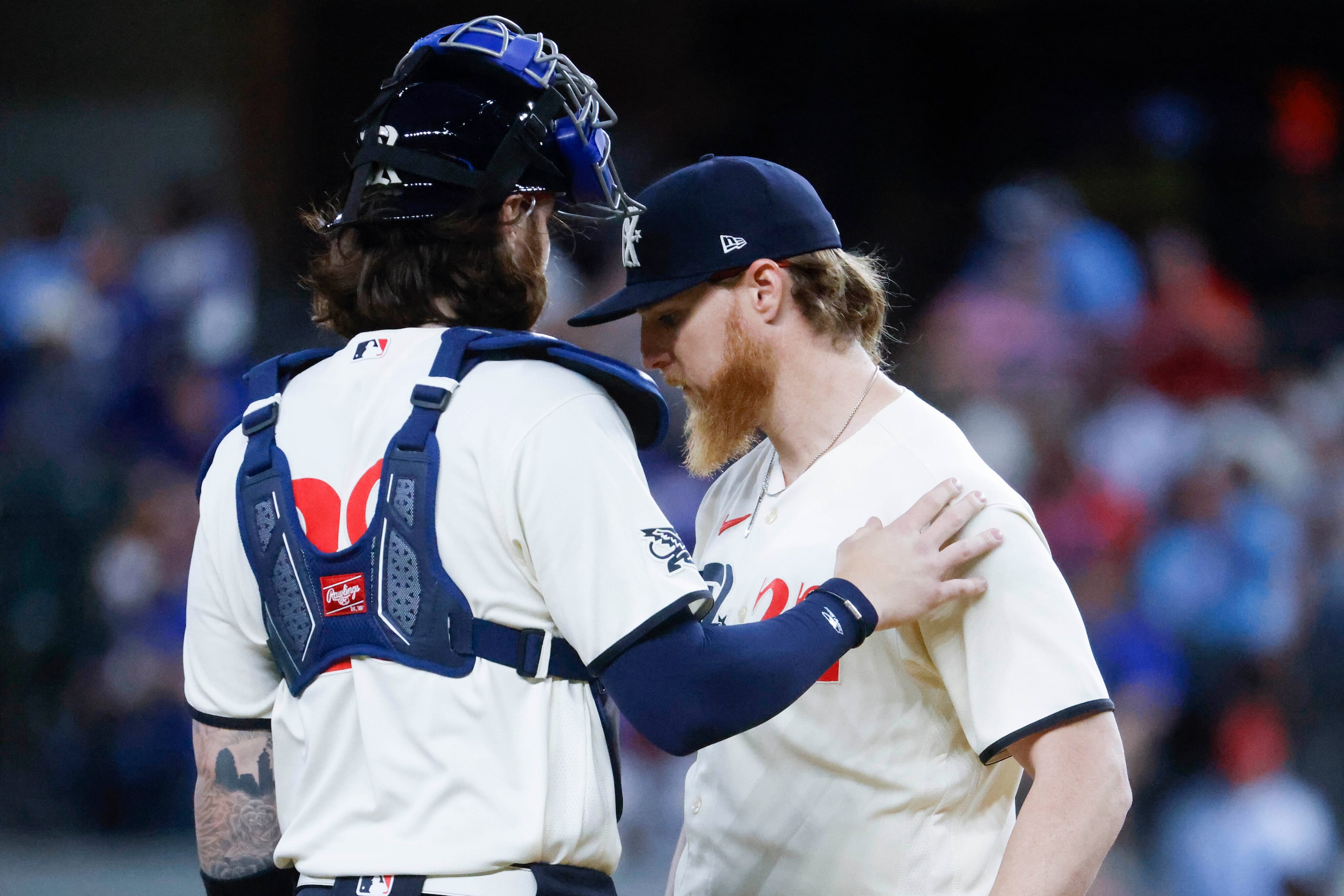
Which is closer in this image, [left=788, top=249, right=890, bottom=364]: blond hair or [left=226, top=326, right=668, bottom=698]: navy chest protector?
[left=226, top=326, right=668, bottom=698]: navy chest protector

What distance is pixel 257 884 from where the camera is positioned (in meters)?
2.03

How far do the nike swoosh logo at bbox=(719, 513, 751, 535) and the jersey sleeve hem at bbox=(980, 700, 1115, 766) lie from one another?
717 mm

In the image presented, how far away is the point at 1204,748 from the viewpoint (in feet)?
18.8

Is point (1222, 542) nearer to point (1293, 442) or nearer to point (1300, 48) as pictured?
point (1293, 442)

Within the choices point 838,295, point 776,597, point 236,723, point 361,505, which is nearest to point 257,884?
point 236,723

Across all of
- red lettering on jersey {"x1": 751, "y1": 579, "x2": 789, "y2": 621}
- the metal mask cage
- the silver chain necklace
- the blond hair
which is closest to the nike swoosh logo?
the silver chain necklace

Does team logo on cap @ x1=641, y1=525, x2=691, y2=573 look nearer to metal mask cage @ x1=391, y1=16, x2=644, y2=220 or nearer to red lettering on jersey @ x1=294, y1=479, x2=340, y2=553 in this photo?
red lettering on jersey @ x1=294, y1=479, x2=340, y2=553

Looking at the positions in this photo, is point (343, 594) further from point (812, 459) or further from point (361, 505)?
point (812, 459)

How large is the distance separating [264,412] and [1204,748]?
4.93m

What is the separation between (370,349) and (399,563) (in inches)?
13.0

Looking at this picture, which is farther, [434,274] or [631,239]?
[631,239]

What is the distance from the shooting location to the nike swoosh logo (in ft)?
8.67

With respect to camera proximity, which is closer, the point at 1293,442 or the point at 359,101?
the point at 1293,442

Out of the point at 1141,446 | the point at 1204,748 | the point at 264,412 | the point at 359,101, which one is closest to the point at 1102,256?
the point at 1141,446
